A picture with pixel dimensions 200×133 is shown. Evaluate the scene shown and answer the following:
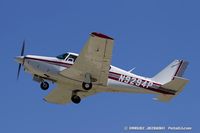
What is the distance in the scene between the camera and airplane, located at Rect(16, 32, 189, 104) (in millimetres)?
24250

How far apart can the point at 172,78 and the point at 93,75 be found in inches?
213

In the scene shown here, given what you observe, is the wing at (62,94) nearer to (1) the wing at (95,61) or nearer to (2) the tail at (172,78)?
(1) the wing at (95,61)

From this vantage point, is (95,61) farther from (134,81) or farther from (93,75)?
(134,81)

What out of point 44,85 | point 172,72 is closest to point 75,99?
point 44,85

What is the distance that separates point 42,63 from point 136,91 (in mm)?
5593

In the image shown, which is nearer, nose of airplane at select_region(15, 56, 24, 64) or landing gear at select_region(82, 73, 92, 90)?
nose of airplane at select_region(15, 56, 24, 64)

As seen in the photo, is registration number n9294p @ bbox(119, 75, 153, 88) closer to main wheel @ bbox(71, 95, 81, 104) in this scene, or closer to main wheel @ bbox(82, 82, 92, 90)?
main wheel @ bbox(82, 82, 92, 90)

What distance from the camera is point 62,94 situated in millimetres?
29328

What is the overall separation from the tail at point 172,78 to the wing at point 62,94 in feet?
13.3

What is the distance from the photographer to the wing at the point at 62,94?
2788 cm

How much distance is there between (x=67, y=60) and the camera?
26.0 metres

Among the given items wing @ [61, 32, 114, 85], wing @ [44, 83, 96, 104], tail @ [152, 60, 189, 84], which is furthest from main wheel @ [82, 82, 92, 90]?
tail @ [152, 60, 189, 84]

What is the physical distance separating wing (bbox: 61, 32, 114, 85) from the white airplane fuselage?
505 millimetres

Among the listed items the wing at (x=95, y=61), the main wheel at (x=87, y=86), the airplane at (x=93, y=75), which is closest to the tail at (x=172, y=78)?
the airplane at (x=93, y=75)
